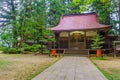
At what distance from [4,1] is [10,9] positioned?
1.40 metres

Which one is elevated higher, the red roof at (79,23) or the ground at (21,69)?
the red roof at (79,23)

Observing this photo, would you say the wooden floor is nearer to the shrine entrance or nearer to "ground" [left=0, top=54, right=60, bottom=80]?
"ground" [left=0, top=54, right=60, bottom=80]

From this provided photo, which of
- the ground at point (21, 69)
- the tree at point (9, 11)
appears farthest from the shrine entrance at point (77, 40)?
the tree at point (9, 11)

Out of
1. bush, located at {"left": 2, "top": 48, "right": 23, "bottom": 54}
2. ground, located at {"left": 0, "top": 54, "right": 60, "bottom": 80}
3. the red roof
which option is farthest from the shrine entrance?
ground, located at {"left": 0, "top": 54, "right": 60, "bottom": 80}

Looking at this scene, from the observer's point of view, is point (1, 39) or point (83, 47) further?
point (1, 39)

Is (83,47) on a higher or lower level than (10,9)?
lower

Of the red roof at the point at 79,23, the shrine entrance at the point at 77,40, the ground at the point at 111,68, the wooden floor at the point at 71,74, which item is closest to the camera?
the wooden floor at the point at 71,74

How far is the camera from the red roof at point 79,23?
67.2 ft

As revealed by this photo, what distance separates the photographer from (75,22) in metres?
22.5

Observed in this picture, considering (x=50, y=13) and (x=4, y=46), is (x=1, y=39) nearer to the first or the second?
(x=4, y=46)

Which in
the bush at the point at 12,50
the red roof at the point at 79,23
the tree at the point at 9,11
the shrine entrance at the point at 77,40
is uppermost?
the tree at the point at 9,11

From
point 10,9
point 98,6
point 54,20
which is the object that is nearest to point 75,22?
point 98,6

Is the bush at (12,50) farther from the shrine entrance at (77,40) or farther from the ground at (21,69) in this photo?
the ground at (21,69)

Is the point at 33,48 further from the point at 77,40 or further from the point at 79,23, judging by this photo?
the point at 79,23
